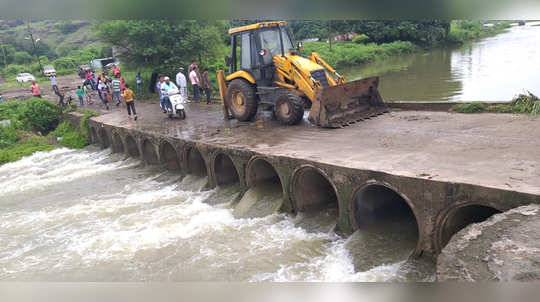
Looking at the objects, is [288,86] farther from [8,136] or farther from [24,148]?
[8,136]

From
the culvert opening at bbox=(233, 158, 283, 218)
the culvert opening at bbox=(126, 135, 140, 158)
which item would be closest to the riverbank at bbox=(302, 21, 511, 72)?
the culvert opening at bbox=(126, 135, 140, 158)

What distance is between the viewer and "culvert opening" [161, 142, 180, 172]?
12.9 meters

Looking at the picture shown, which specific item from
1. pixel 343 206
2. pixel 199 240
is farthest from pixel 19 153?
pixel 343 206

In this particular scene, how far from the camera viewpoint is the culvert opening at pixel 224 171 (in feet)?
35.2

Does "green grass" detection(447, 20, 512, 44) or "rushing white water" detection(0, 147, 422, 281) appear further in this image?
"green grass" detection(447, 20, 512, 44)

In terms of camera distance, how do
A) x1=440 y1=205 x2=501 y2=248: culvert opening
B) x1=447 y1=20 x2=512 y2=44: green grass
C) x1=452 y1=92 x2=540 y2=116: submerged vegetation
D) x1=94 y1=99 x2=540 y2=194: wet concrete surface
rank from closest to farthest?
x1=440 y1=205 x2=501 y2=248: culvert opening → x1=94 y1=99 x2=540 y2=194: wet concrete surface → x1=452 y1=92 x2=540 y2=116: submerged vegetation → x1=447 y1=20 x2=512 y2=44: green grass

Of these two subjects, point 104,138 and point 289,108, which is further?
point 104,138

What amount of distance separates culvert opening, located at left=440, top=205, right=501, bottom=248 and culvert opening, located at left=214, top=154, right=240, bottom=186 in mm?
6209

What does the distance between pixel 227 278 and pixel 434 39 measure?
154 feet

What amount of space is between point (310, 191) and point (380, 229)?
1.75 metres

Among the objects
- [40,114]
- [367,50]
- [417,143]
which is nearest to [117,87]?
[40,114]

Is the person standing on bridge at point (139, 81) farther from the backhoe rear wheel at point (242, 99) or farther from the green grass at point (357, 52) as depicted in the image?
the green grass at point (357, 52)

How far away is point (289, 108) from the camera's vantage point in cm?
1096

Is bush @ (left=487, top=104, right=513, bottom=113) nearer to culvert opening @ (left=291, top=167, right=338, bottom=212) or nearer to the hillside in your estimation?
culvert opening @ (left=291, top=167, right=338, bottom=212)
